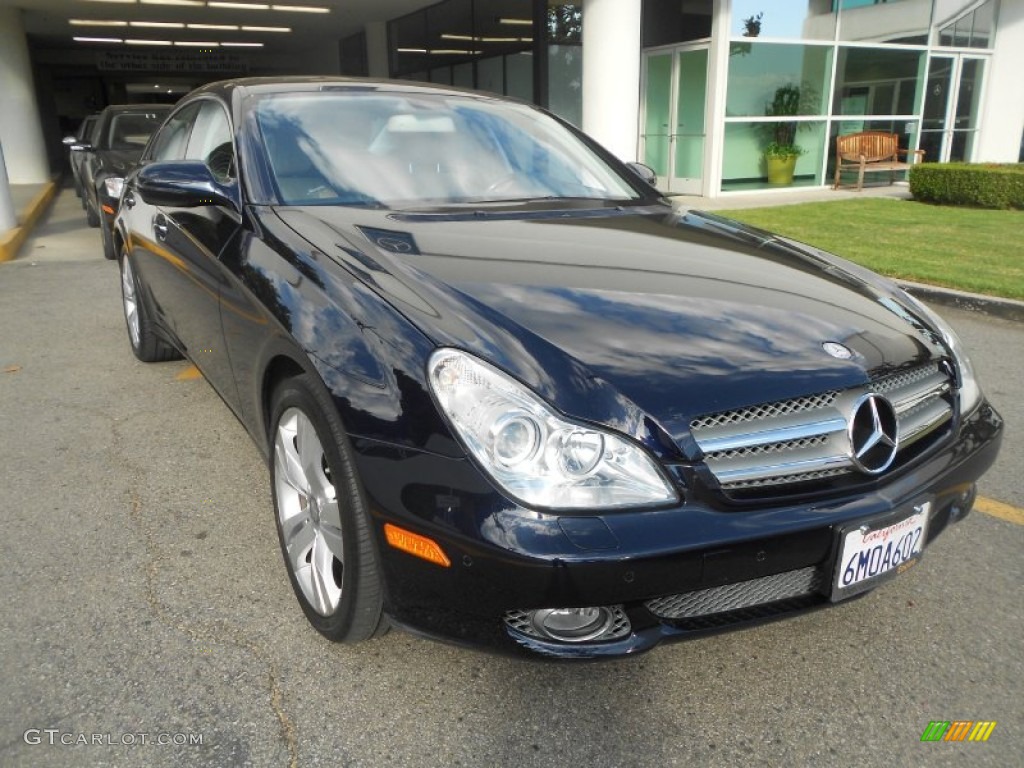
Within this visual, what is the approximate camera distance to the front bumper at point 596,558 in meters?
1.71

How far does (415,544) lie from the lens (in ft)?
6.04

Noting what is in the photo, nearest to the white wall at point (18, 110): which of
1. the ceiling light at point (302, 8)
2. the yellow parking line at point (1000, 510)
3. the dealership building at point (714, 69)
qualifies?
the dealership building at point (714, 69)

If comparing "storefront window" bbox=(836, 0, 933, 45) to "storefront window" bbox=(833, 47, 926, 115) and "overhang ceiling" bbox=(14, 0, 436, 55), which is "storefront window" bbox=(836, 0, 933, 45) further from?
"overhang ceiling" bbox=(14, 0, 436, 55)

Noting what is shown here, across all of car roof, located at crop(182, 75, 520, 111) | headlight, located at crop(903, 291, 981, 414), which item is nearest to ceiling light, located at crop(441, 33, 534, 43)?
car roof, located at crop(182, 75, 520, 111)

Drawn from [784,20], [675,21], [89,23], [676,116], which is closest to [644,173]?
[676,116]

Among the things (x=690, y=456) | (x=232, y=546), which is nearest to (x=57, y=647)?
(x=232, y=546)

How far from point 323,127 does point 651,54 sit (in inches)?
515

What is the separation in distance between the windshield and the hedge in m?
10.2

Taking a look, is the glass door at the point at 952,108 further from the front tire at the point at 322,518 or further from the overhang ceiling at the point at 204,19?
the front tire at the point at 322,518

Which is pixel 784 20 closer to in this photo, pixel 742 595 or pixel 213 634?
pixel 742 595

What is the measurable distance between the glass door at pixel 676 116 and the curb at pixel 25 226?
972cm

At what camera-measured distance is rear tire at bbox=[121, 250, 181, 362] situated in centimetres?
473

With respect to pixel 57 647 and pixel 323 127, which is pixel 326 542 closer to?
pixel 57 647

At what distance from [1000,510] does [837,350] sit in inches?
61.7
